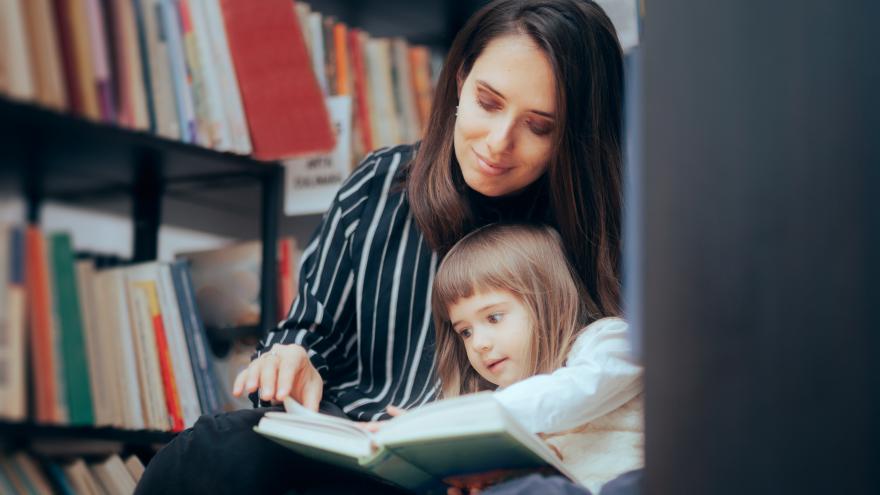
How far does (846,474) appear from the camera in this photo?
0.82 meters

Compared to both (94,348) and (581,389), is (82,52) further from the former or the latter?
(581,389)

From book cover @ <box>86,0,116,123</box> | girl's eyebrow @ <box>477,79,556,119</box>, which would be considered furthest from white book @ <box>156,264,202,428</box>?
girl's eyebrow @ <box>477,79,556,119</box>

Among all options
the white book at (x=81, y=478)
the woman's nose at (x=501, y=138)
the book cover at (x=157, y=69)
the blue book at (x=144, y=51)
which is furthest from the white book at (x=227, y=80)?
the white book at (x=81, y=478)

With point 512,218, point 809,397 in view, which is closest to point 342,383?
point 512,218

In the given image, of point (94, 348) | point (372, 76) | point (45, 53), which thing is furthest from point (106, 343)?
point (372, 76)

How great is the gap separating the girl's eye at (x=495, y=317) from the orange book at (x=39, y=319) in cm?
63

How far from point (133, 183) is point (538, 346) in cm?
73

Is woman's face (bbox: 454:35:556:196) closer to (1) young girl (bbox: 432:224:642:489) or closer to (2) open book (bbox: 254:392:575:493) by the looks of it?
(1) young girl (bbox: 432:224:642:489)

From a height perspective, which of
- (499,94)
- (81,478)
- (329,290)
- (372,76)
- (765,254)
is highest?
(372,76)

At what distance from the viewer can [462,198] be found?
60.1 inches

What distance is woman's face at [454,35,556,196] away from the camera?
55.9 inches

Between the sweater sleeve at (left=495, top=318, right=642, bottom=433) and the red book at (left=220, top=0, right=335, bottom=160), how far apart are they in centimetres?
85

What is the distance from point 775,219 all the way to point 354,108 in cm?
135

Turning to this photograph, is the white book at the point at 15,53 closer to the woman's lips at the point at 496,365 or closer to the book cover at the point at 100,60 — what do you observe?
the book cover at the point at 100,60
